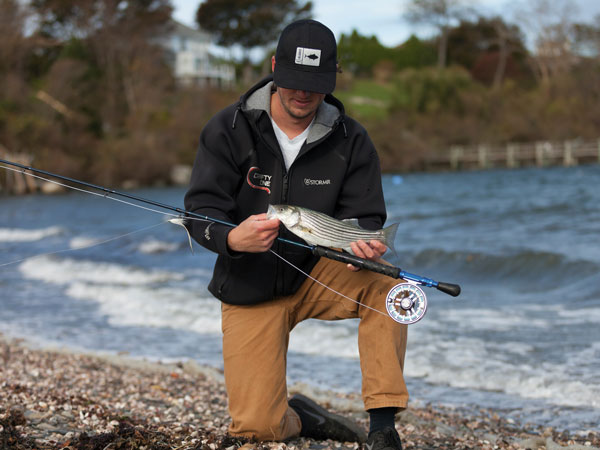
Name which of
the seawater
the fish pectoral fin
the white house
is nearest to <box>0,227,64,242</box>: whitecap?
the seawater

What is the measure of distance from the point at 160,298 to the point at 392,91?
57.9 metres

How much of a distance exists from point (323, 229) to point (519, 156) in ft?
186

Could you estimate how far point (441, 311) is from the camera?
8.84m

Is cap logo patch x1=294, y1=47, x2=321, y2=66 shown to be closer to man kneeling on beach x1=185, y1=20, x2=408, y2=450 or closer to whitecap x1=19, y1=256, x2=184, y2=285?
man kneeling on beach x1=185, y1=20, x2=408, y2=450

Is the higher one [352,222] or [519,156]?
[352,222]

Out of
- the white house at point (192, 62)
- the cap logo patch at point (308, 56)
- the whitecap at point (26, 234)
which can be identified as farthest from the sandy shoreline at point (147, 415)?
the white house at point (192, 62)

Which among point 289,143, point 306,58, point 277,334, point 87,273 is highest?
point 306,58

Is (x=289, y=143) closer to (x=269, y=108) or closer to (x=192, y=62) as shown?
(x=269, y=108)

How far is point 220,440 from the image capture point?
3.69 meters

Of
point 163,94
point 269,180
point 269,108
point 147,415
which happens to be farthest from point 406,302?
point 163,94

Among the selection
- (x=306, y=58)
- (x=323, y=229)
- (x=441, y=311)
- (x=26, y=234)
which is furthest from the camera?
(x=26, y=234)

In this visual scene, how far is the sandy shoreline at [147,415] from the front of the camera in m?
3.64

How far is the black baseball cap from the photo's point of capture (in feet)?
11.7

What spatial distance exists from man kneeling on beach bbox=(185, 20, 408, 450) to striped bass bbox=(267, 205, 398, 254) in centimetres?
10
